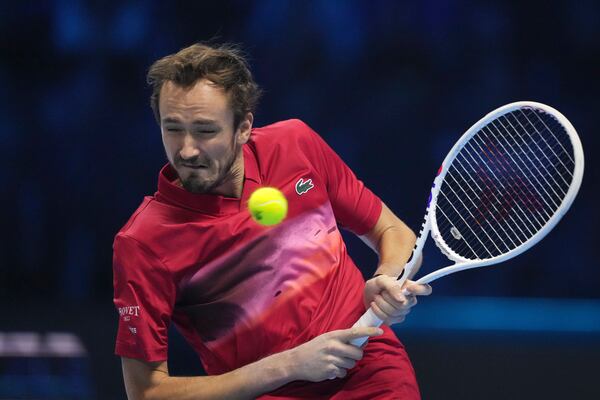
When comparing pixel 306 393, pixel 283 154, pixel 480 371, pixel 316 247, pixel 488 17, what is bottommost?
pixel 480 371

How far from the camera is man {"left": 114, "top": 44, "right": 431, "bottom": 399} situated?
9.29ft

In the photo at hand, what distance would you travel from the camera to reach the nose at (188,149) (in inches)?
111

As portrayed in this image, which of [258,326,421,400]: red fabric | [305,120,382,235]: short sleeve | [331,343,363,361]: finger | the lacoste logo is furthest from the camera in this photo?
[305,120,382,235]: short sleeve

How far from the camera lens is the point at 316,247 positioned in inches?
123

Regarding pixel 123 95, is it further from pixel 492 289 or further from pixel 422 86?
pixel 492 289

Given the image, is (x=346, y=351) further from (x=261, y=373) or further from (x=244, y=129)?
(x=244, y=129)

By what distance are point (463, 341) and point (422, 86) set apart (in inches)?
60.9

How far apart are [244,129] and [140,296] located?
0.57m

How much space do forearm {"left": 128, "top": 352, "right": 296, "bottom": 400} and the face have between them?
1.69 ft

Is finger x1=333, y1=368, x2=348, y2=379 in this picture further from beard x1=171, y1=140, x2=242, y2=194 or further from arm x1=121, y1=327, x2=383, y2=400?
beard x1=171, y1=140, x2=242, y2=194

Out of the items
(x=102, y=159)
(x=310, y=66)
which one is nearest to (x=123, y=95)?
(x=102, y=159)

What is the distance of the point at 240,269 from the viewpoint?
2977 mm

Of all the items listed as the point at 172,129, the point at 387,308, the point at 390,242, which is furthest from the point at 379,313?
the point at 172,129

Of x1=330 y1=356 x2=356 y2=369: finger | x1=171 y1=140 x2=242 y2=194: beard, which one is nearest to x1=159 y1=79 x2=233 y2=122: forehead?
x1=171 y1=140 x2=242 y2=194: beard
